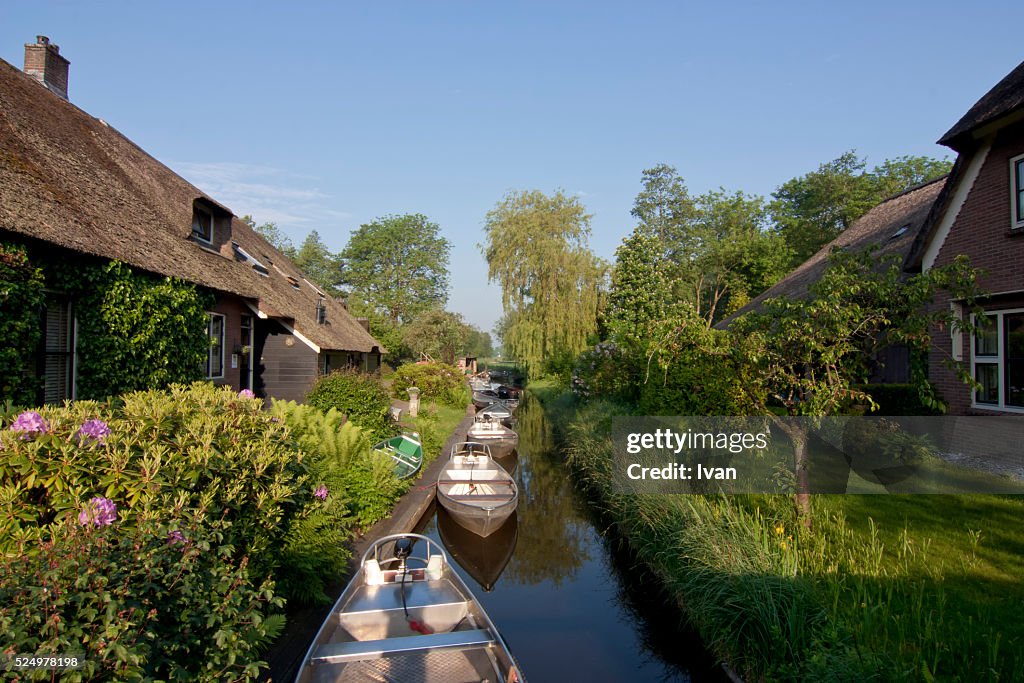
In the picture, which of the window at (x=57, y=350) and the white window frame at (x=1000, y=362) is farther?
the white window frame at (x=1000, y=362)

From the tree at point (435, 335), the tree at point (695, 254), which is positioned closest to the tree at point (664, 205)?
the tree at point (695, 254)

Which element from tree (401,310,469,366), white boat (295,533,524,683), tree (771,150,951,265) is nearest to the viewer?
white boat (295,533,524,683)

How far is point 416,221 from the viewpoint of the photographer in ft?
210

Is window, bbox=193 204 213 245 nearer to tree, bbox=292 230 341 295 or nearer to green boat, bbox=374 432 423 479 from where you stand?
green boat, bbox=374 432 423 479

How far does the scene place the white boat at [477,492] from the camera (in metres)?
11.3

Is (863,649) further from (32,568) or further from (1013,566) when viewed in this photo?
(32,568)

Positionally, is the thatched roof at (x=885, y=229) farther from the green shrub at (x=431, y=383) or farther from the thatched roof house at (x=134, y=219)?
the green shrub at (x=431, y=383)

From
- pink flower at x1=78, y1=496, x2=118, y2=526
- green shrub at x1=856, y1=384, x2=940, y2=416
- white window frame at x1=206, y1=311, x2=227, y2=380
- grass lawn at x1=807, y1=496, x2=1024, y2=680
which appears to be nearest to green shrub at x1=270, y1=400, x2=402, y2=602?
pink flower at x1=78, y1=496, x2=118, y2=526

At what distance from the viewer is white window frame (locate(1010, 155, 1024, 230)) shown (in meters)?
10.2

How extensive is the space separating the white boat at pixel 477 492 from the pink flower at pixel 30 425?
26.0 ft

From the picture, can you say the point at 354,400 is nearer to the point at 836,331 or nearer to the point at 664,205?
the point at 836,331

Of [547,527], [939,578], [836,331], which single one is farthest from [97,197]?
[939,578]

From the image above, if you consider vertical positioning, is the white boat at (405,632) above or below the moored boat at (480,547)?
above

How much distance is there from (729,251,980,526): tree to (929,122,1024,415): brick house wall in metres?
4.22
